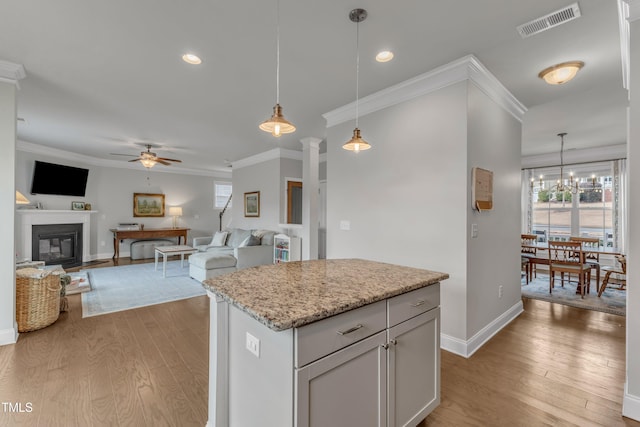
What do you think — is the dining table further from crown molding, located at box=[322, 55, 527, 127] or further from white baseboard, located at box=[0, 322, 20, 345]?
white baseboard, located at box=[0, 322, 20, 345]

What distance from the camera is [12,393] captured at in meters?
2.02

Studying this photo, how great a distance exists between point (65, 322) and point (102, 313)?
36 centimetres

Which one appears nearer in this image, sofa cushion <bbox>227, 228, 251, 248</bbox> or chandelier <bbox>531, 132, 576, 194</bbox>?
chandelier <bbox>531, 132, 576, 194</bbox>

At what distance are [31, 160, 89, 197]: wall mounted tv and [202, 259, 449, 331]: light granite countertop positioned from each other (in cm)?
702

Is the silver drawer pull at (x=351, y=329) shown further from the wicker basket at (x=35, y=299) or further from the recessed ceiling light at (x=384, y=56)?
the wicker basket at (x=35, y=299)

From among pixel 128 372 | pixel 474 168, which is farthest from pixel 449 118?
pixel 128 372

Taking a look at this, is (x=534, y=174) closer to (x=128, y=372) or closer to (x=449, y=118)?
(x=449, y=118)

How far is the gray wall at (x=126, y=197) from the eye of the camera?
6676 mm

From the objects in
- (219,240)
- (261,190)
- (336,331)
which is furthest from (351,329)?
(219,240)

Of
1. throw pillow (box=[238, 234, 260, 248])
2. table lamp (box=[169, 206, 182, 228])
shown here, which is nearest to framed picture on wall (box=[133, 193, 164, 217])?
table lamp (box=[169, 206, 182, 228])

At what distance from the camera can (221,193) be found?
9812 mm

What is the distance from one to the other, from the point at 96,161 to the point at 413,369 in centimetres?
895

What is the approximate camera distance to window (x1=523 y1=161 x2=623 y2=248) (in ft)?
19.1

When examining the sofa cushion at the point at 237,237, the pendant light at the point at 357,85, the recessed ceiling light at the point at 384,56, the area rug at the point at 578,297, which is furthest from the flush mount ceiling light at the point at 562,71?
the sofa cushion at the point at 237,237
